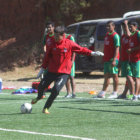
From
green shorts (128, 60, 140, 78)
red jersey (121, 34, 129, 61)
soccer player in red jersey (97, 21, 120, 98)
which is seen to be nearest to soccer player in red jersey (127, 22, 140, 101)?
green shorts (128, 60, 140, 78)

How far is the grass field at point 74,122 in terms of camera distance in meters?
7.71

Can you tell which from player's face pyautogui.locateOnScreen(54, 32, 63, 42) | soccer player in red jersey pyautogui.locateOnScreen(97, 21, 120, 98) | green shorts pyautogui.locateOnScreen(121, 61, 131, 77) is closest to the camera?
player's face pyautogui.locateOnScreen(54, 32, 63, 42)

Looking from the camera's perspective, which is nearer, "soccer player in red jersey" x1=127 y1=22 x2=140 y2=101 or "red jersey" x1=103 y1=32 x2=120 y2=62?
"soccer player in red jersey" x1=127 y1=22 x2=140 y2=101

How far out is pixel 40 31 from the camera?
35438 mm

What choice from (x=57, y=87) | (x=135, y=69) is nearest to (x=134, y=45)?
(x=135, y=69)

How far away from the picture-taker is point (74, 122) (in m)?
9.20

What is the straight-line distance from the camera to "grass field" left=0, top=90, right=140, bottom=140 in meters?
7.71

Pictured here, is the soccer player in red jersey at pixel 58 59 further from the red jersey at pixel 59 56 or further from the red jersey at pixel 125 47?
the red jersey at pixel 125 47

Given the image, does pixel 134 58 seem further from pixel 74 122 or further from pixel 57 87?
pixel 74 122

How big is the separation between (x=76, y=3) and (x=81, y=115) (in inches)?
877

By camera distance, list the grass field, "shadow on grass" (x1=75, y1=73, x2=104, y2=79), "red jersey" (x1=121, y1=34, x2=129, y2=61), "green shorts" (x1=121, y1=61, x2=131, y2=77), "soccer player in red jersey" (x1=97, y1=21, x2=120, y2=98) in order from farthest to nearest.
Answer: "shadow on grass" (x1=75, y1=73, x2=104, y2=79), "soccer player in red jersey" (x1=97, y1=21, x2=120, y2=98), "red jersey" (x1=121, y1=34, x2=129, y2=61), "green shorts" (x1=121, y1=61, x2=131, y2=77), the grass field

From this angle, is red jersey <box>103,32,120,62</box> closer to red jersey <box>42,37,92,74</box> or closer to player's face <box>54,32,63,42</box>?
red jersey <box>42,37,92,74</box>

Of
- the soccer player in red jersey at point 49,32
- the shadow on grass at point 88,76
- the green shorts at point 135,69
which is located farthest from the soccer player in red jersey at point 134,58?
the shadow on grass at point 88,76

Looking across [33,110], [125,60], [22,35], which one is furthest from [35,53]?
[33,110]
